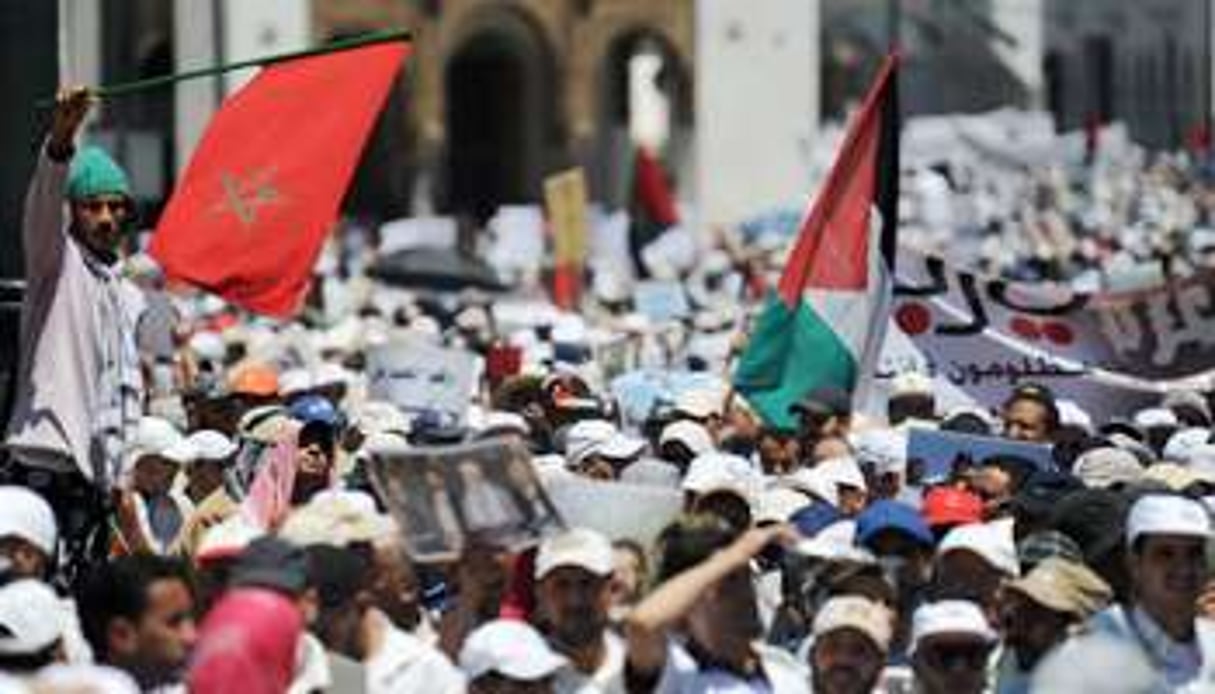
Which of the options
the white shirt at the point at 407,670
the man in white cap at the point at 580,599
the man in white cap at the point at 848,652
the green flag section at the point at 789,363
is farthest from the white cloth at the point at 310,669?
the green flag section at the point at 789,363

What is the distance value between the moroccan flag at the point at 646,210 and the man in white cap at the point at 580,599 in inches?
855

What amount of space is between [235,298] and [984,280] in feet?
19.1

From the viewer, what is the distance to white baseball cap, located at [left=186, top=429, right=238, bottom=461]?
1323 centimetres

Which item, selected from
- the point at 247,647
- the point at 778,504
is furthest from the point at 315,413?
the point at 247,647

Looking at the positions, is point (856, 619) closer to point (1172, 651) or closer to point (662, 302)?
point (1172, 651)

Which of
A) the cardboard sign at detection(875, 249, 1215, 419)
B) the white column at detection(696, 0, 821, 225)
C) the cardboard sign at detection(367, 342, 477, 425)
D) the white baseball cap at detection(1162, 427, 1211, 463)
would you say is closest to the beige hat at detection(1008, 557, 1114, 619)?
the white baseball cap at detection(1162, 427, 1211, 463)

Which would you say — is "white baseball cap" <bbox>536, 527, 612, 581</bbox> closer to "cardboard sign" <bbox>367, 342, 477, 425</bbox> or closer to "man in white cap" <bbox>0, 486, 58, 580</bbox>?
"man in white cap" <bbox>0, 486, 58, 580</bbox>

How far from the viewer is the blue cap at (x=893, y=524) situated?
34.3 feet

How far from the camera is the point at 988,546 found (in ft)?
33.4

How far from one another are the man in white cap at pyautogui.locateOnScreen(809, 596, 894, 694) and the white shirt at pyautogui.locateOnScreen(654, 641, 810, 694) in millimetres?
49

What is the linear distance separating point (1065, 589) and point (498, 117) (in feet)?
191

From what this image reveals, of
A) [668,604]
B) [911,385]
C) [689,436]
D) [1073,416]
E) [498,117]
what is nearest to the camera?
[668,604]

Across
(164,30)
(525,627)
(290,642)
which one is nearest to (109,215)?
(525,627)

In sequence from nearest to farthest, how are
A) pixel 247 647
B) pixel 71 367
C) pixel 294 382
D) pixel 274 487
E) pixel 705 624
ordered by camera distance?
pixel 247 647
pixel 705 624
pixel 71 367
pixel 274 487
pixel 294 382
